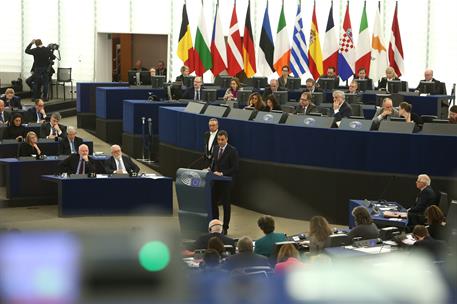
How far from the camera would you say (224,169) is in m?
14.4

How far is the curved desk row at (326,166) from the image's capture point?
14.0 metres

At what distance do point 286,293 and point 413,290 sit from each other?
→ 0.44 feet

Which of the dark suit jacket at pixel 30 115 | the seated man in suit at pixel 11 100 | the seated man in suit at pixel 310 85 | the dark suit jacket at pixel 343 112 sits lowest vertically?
the dark suit jacket at pixel 30 115

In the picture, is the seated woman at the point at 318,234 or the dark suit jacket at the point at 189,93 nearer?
the seated woman at the point at 318,234

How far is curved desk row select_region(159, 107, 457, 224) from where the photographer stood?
Result: 14.0 m

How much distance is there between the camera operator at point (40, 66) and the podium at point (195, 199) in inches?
589

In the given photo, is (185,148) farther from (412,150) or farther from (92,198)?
(412,150)

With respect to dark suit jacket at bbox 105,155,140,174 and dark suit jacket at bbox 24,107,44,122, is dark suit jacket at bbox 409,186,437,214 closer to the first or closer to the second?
dark suit jacket at bbox 105,155,140,174

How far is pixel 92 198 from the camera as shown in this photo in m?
15.0

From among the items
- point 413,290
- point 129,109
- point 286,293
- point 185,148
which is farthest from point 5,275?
point 129,109

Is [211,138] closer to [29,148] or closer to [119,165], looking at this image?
[119,165]

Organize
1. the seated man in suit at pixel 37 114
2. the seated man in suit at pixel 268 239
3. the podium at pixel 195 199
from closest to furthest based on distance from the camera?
1. the seated man in suit at pixel 268 239
2. the podium at pixel 195 199
3. the seated man in suit at pixel 37 114

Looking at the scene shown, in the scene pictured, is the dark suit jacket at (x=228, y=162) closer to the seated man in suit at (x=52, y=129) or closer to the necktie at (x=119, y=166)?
the necktie at (x=119, y=166)

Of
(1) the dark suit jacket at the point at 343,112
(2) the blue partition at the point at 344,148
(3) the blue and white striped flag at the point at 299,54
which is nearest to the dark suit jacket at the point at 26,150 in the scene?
(2) the blue partition at the point at 344,148
